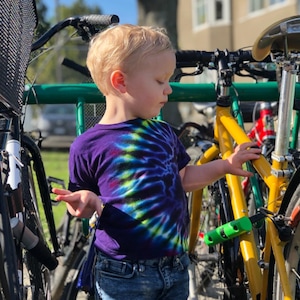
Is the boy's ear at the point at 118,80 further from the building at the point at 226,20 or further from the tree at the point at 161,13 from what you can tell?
the building at the point at 226,20

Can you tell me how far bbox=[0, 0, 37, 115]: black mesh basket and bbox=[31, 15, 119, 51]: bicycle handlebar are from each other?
434mm

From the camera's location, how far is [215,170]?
2105mm

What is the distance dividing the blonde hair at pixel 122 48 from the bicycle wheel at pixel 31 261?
59 centimetres

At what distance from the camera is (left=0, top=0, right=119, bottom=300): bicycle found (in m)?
1.51

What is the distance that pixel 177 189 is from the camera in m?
1.96

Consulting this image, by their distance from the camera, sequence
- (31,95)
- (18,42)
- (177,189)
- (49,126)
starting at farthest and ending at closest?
(49,126) → (31,95) → (18,42) → (177,189)

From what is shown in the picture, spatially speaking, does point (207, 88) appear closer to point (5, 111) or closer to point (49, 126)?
point (5, 111)

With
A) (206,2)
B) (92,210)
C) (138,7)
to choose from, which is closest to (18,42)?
(92,210)

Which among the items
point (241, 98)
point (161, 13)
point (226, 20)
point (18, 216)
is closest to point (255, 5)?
point (226, 20)

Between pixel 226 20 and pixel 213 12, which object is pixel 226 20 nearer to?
pixel 226 20

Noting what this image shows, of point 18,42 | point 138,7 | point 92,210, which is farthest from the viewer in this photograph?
point 138,7

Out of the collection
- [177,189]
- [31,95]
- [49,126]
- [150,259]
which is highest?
[31,95]

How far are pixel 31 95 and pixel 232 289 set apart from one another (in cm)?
130

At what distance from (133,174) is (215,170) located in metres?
0.36
